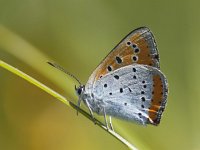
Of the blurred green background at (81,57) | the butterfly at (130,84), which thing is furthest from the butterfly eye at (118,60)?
the blurred green background at (81,57)

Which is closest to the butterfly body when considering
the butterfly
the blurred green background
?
the butterfly

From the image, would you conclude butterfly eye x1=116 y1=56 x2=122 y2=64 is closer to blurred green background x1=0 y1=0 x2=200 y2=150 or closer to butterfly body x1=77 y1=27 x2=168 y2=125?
butterfly body x1=77 y1=27 x2=168 y2=125

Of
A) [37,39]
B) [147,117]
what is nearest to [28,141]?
[37,39]

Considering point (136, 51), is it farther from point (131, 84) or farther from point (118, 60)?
point (131, 84)

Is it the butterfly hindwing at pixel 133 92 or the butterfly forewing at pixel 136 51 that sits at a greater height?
the butterfly forewing at pixel 136 51

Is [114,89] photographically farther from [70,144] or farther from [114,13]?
[114,13]

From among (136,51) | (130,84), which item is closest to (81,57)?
(130,84)

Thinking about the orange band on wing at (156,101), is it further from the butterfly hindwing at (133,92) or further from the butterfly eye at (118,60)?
the butterfly eye at (118,60)
